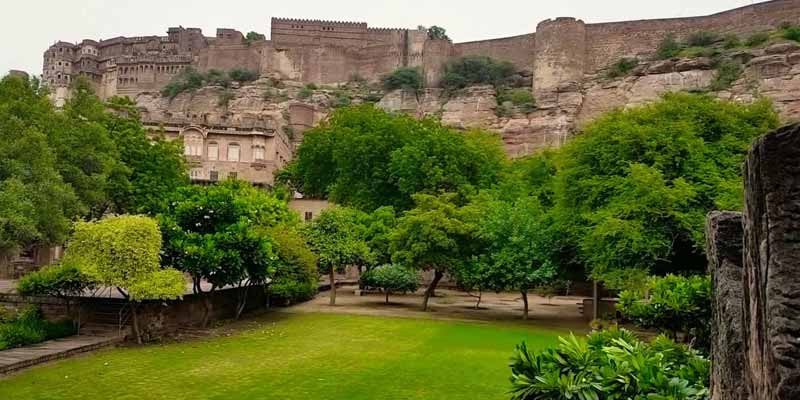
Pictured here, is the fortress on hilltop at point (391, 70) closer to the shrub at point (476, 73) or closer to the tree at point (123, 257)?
the shrub at point (476, 73)

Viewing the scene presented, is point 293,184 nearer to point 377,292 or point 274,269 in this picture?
point 377,292

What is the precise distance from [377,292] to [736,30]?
54.1 m

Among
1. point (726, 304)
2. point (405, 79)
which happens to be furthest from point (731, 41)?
point (726, 304)

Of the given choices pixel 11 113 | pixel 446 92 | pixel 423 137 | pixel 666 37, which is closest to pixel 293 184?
pixel 423 137

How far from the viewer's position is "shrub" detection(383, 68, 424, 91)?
7881cm

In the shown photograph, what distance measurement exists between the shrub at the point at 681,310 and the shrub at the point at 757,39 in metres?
59.8

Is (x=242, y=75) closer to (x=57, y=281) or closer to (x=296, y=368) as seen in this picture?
(x=57, y=281)

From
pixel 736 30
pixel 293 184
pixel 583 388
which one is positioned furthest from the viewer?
pixel 736 30

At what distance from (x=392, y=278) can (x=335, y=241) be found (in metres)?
6.46

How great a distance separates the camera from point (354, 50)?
88250 mm

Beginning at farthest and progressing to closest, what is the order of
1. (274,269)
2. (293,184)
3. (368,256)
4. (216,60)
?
(216,60) → (293,184) → (368,256) → (274,269)

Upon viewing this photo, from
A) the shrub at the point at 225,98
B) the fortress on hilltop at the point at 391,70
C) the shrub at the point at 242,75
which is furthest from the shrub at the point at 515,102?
the shrub at the point at 242,75

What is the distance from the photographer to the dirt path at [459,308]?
24.6m

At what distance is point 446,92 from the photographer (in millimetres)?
75625
